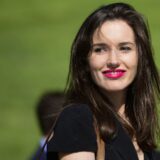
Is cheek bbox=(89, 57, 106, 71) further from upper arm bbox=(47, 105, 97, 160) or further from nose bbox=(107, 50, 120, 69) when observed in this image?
upper arm bbox=(47, 105, 97, 160)

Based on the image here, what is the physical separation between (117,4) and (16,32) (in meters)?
11.2

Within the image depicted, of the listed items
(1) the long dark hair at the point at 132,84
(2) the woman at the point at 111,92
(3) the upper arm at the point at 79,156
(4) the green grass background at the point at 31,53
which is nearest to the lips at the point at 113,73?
(2) the woman at the point at 111,92

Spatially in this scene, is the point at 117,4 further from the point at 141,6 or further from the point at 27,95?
the point at 141,6

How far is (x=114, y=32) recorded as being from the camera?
4613 millimetres

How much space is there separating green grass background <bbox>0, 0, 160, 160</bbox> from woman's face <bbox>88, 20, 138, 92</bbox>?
22.0 feet

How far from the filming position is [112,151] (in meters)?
4.35

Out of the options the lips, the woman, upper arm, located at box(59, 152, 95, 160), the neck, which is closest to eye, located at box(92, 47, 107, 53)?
the woman

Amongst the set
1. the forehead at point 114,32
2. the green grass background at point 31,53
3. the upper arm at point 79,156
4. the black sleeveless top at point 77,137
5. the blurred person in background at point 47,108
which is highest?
the forehead at point 114,32

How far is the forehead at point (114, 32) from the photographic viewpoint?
15.0ft

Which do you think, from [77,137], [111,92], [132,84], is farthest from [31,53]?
[77,137]

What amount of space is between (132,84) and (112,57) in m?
0.28

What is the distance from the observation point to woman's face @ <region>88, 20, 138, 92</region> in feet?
15.0

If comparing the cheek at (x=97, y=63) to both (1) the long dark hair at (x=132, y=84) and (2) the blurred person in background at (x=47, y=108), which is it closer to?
(1) the long dark hair at (x=132, y=84)

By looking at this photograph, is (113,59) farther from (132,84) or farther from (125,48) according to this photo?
(132,84)
